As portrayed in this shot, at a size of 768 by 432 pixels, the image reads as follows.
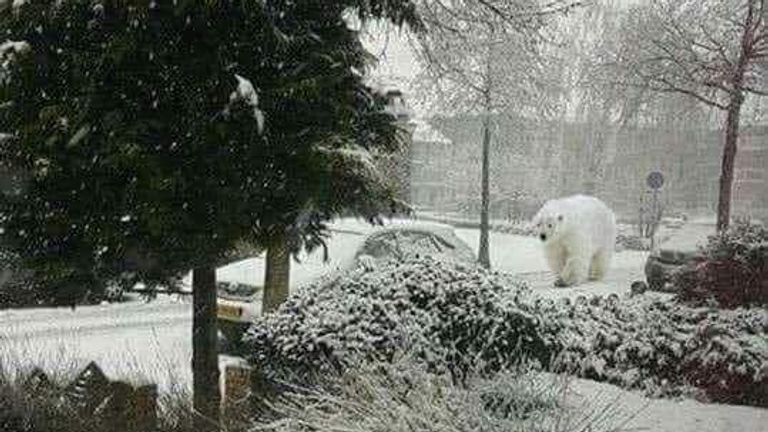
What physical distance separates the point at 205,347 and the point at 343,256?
3.26 m

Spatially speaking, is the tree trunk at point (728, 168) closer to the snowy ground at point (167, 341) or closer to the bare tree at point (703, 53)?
the bare tree at point (703, 53)

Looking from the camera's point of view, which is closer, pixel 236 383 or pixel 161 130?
pixel 161 130

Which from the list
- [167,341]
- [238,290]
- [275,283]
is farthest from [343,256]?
[167,341]

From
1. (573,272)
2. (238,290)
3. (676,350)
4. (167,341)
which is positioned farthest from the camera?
(573,272)

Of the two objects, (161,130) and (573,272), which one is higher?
(161,130)

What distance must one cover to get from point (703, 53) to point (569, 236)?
3.68 m

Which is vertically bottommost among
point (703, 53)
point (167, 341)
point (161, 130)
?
point (167, 341)

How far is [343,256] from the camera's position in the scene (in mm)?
8727

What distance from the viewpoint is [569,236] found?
13477 mm

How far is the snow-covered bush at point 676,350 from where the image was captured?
573cm

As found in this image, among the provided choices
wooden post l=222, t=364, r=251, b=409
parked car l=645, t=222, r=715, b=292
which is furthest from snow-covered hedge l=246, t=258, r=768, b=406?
parked car l=645, t=222, r=715, b=292

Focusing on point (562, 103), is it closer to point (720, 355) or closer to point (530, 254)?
point (530, 254)

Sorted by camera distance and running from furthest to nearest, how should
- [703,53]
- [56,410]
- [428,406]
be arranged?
[703,53] → [56,410] → [428,406]

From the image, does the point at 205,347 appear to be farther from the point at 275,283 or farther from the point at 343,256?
the point at 343,256
